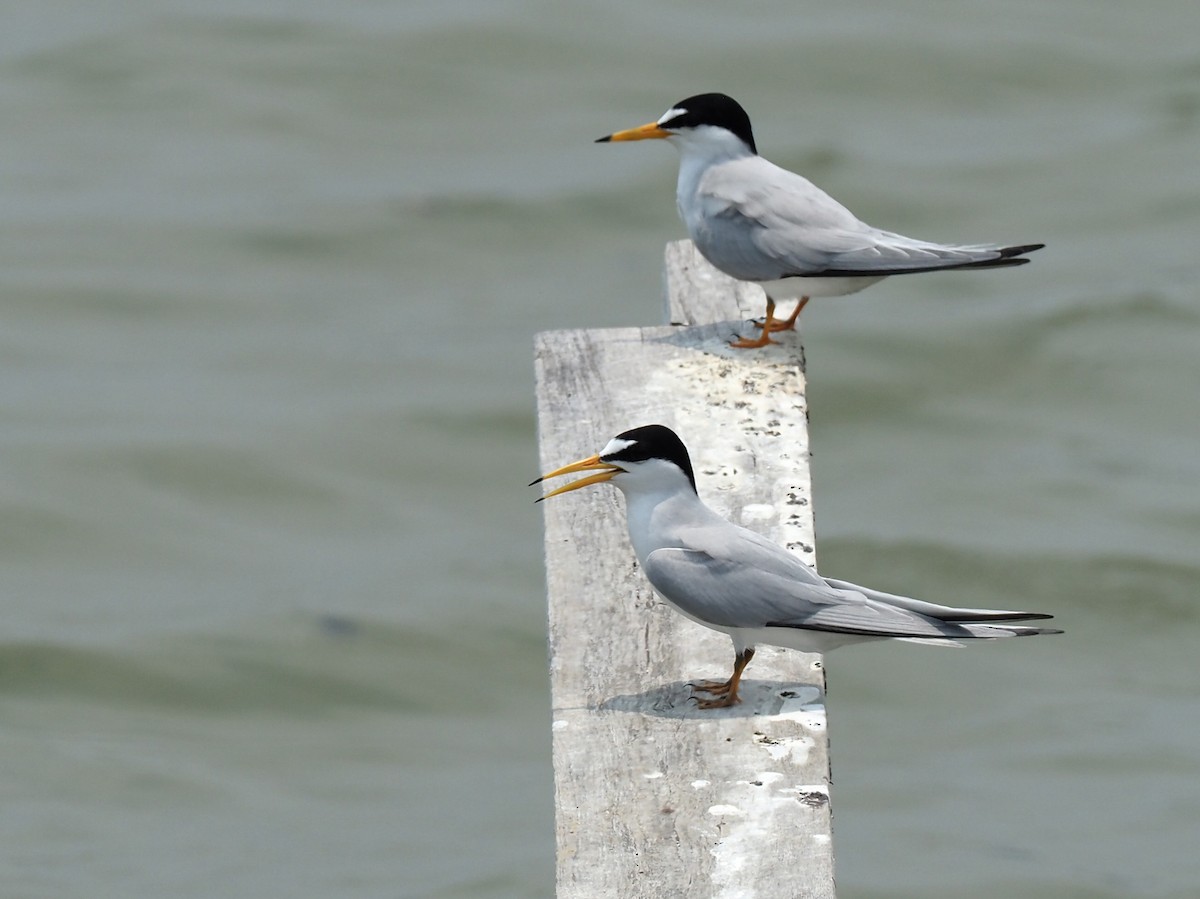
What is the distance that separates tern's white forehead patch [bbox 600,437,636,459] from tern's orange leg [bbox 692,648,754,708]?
58 centimetres

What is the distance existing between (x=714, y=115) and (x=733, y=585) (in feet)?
9.83

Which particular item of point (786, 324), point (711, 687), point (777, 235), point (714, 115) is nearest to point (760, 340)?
point (786, 324)

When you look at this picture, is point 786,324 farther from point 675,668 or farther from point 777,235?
point 675,668

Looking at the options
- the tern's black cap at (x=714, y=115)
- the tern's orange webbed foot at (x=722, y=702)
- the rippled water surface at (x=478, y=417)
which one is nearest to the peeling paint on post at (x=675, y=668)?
the tern's orange webbed foot at (x=722, y=702)

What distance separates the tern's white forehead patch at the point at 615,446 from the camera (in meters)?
5.07

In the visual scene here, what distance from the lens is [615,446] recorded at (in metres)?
5.11

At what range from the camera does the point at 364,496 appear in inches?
405

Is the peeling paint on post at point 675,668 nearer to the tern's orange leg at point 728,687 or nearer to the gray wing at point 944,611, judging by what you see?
the tern's orange leg at point 728,687

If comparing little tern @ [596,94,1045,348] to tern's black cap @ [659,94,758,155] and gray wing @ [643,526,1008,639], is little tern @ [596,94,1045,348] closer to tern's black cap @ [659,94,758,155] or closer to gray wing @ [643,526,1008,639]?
tern's black cap @ [659,94,758,155]

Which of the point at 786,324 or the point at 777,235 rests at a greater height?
the point at 777,235

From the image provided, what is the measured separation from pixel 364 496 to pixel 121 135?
171 inches

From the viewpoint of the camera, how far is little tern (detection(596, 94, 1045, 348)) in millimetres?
6680

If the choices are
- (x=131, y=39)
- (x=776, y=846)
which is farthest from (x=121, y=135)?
(x=776, y=846)

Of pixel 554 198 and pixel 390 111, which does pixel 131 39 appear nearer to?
pixel 390 111
